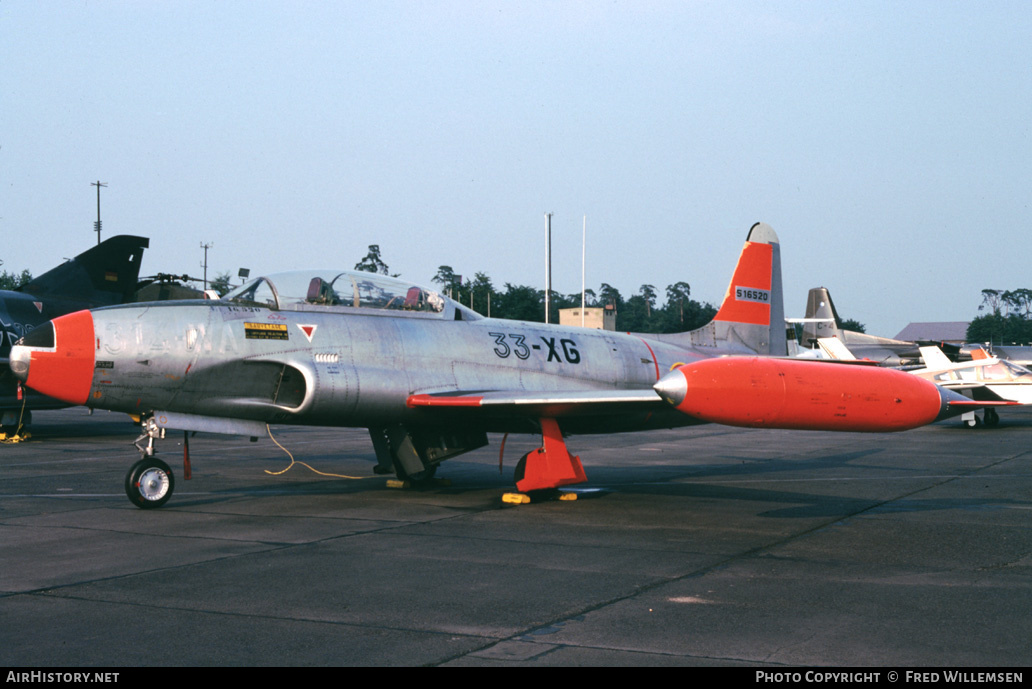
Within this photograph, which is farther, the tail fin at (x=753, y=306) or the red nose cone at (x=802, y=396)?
the tail fin at (x=753, y=306)

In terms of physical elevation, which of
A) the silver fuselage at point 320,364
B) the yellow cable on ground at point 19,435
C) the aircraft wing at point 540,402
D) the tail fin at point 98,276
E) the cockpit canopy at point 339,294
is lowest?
the yellow cable on ground at point 19,435

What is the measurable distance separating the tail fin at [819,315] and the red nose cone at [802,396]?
143ft

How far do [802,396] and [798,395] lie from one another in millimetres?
51

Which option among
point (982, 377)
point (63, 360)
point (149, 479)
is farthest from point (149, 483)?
point (982, 377)

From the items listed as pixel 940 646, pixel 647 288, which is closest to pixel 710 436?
pixel 940 646

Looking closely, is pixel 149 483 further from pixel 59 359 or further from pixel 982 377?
pixel 982 377

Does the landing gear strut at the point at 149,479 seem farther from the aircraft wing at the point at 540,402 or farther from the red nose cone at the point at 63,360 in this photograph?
the aircraft wing at the point at 540,402

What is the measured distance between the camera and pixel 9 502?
448 inches

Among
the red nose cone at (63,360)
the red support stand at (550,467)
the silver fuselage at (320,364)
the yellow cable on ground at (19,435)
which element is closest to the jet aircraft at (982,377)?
the silver fuselage at (320,364)

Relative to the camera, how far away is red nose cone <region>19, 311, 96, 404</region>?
32.6ft

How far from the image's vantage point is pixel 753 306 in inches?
638

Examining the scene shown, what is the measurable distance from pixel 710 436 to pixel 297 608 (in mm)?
19766

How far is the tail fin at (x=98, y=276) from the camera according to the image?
22.6 meters

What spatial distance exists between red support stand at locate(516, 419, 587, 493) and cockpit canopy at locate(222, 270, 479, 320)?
226 centimetres
